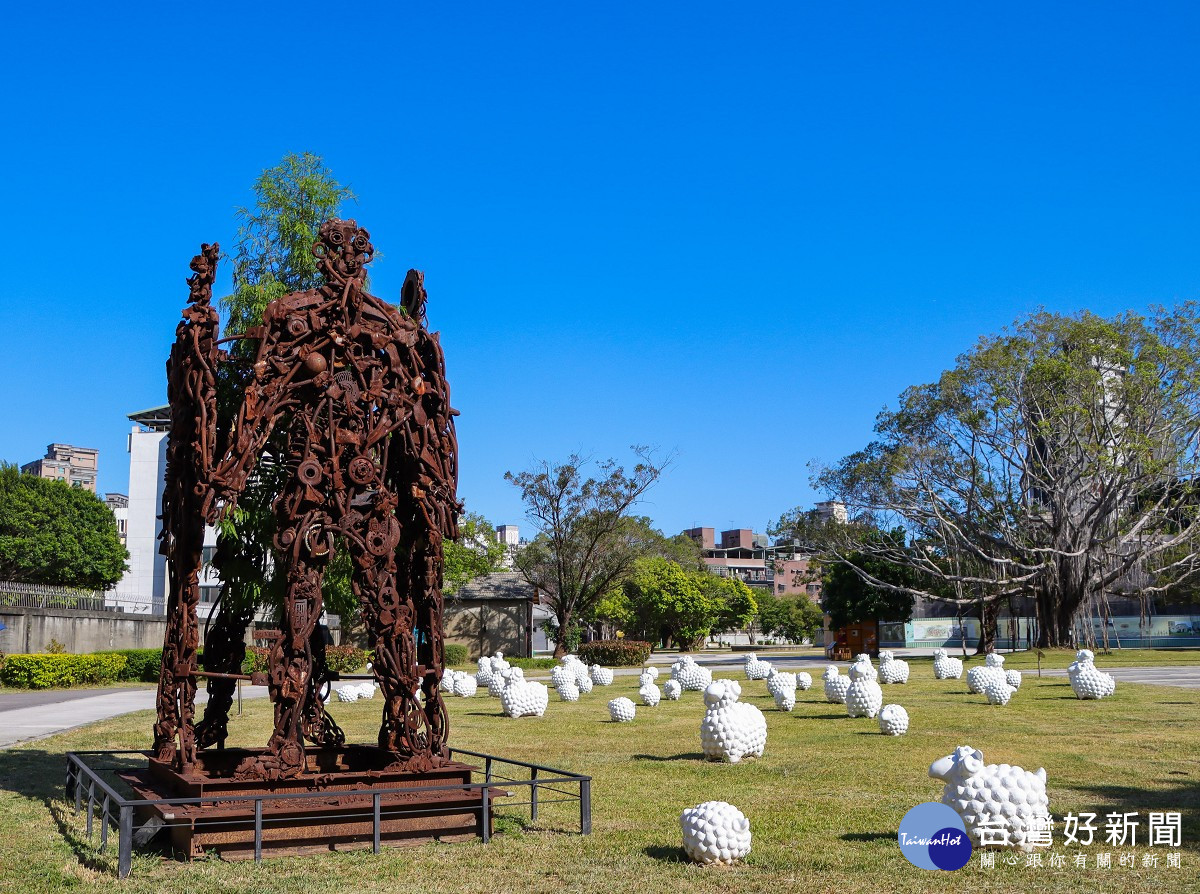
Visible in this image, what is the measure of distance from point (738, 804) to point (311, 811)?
14.6 ft

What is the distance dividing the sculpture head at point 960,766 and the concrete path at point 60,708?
14.0 metres

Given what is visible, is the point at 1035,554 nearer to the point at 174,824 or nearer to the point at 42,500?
the point at 174,824

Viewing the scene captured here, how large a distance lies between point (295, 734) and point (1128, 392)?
137 feet

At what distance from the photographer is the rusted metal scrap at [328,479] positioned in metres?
8.93

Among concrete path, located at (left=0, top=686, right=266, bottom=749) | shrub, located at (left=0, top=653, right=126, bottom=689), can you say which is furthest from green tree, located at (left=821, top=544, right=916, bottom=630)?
shrub, located at (left=0, top=653, right=126, bottom=689)

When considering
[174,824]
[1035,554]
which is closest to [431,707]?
[174,824]

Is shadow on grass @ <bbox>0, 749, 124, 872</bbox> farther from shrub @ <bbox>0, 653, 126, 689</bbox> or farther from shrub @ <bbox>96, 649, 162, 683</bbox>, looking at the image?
shrub @ <bbox>96, 649, 162, 683</bbox>

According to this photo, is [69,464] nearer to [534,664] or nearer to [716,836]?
[534,664]

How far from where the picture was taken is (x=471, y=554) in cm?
5497

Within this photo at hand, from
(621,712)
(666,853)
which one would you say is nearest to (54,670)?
(621,712)

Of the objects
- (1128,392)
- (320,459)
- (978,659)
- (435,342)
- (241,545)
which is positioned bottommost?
(978,659)

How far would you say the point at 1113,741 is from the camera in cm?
1558

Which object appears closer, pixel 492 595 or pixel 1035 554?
pixel 1035 554

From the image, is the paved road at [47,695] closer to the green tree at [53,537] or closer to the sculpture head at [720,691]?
the sculpture head at [720,691]
